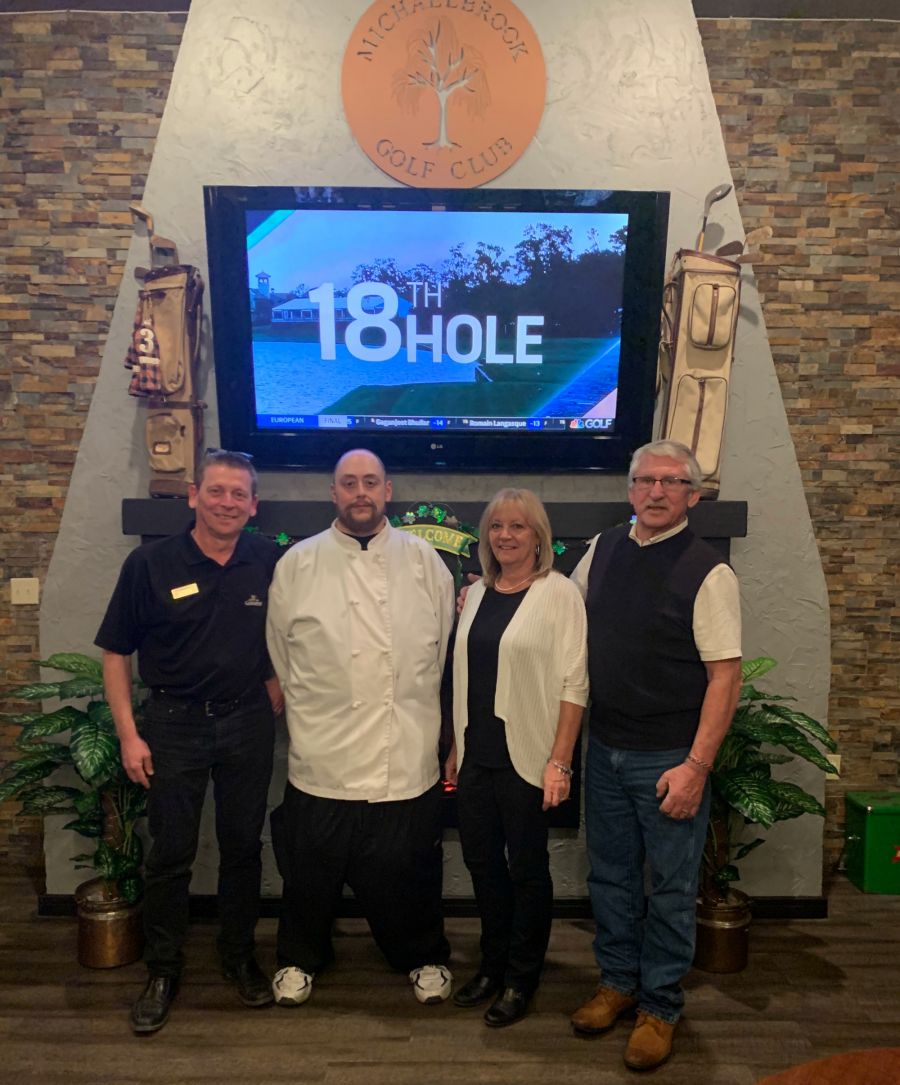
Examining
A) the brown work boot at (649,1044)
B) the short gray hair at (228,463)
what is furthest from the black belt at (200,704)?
the brown work boot at (649,1044)

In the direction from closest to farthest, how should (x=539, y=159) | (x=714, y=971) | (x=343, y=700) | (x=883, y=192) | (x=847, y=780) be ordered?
(x=343, y=700), (x=714, y=971), (x=539, y=159), (x=883, y=192), (x=847, y=780)

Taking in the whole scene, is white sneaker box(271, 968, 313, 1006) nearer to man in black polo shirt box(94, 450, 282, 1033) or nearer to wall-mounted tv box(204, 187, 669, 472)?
man in black polo shirt box(94, 450, 282, 1033)

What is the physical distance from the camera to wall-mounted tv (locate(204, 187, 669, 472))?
9.38ft

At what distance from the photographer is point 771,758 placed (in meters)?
2.96

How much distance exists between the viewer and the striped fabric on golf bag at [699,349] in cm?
287

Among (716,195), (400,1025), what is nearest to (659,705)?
(400,1025)

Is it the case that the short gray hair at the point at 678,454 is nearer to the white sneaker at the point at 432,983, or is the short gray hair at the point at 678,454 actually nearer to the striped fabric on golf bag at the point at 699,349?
the striped fabric on golf bag at the point at 699,349

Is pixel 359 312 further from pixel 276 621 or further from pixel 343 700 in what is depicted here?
pixel 343 700

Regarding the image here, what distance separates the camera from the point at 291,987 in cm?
257

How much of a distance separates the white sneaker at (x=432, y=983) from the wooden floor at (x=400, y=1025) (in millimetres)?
38

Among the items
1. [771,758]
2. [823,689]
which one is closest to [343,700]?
[771,758]

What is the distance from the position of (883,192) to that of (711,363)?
1.05 metres

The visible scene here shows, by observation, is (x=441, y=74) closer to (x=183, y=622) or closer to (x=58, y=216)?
(x=58, y=216)

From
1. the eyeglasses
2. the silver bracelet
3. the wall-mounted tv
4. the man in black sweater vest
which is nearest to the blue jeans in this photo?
the man in black sweater vest
